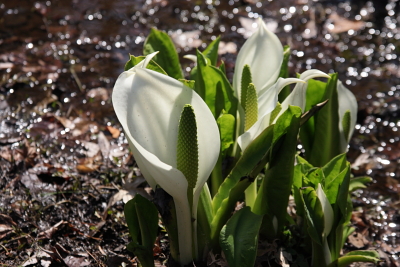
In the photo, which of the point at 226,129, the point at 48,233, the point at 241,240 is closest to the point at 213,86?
the point at 226,129

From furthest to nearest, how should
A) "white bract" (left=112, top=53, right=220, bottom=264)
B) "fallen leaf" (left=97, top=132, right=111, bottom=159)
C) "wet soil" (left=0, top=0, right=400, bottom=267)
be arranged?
"fallen leaf" (left=97, top=132, right=111, bottom=159) < "wet soil" (left=0, top=0, right=400, bottom=267) < "white bract" (left=112, top=53, right=220, bottom=264)

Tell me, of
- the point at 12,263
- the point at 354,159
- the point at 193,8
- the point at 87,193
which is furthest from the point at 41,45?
the point at 354,159

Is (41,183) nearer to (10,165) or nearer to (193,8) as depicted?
(10,165)

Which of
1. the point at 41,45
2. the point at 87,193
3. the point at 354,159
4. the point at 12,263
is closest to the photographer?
the point at 12,263

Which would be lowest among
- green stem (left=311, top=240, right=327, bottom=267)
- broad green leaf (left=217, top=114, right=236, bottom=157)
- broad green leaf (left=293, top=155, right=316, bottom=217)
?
green stem (left=311, top=240, right=327, bottom=267)

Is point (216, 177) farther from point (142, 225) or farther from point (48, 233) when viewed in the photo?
point (48, 233)

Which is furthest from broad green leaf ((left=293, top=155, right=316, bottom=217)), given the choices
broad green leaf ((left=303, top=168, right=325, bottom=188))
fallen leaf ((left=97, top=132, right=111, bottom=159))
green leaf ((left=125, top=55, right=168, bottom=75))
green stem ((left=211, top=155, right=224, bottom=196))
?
fallen leaf ((left=97, top=132, right=111, bottom=159))

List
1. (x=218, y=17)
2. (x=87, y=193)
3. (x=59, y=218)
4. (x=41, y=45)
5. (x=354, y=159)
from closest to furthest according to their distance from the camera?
1. (x=59, y=218)
2. (x=87, y=193)
3. (x=354, y=159)
4. (x=41, y=45)
5. (x=218, y=17)

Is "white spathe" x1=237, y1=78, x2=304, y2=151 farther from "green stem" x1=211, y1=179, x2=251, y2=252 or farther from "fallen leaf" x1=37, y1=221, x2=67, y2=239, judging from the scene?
"fallen leaf" x1=37, y1=221, x2=67, y2=239
